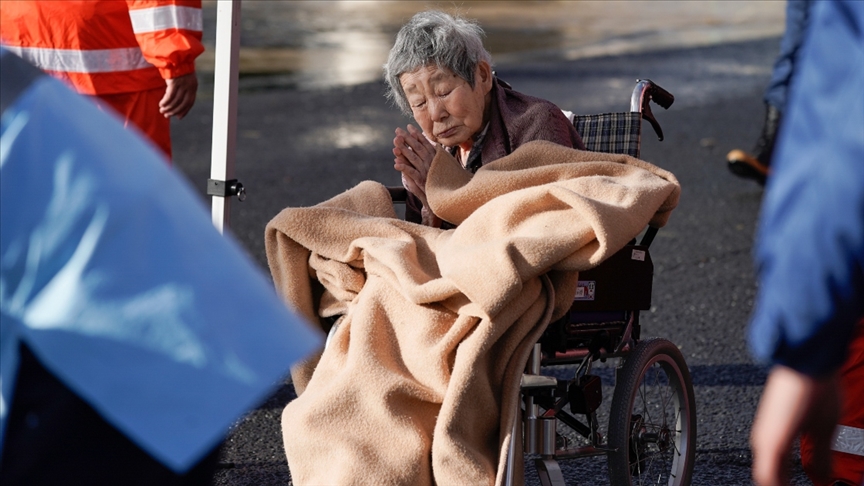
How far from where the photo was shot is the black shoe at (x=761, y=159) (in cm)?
703

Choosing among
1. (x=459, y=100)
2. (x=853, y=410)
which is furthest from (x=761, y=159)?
(x=853, y=410)

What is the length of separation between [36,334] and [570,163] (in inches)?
76.3

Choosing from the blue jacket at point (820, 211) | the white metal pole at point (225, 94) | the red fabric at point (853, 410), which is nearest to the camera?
the blue jacket at point (820, 211)

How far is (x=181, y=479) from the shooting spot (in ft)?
4.99

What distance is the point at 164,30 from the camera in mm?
3723

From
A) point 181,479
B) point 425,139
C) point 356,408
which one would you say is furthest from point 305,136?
point 181,479

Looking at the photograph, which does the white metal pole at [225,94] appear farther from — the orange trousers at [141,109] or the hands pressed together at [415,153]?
the hands pressed together at [415,153]

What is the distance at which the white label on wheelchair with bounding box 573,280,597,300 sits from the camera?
119 inches

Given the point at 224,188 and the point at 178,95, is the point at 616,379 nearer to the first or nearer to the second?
the point at 224,188

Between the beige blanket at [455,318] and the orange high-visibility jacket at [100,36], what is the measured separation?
1.09 meters

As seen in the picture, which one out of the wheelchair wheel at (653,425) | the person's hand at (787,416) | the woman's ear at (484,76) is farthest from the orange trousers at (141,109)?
the person's hand at (787,416)

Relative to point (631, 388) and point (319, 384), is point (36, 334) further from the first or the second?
point (631, 388)

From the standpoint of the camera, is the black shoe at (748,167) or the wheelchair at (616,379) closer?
the wheelchair at (616,379)

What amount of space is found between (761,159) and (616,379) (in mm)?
4388
